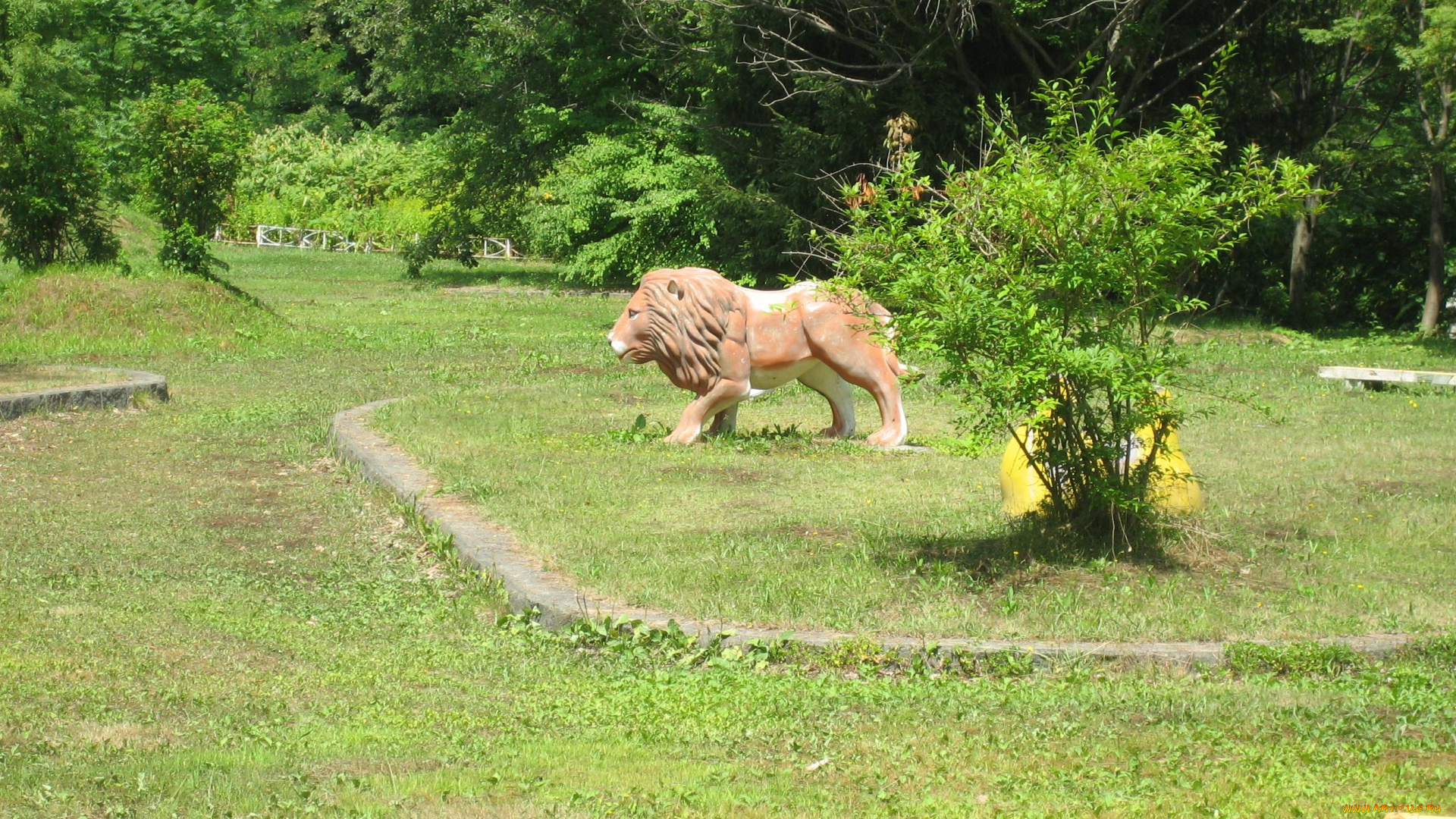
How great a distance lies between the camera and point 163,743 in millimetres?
5402

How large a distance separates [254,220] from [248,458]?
122 ft

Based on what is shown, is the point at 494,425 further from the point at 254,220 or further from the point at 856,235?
the point at 254,220

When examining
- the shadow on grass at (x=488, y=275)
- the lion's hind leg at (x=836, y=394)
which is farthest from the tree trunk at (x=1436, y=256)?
the shadow on grass at (x=488, y=275)

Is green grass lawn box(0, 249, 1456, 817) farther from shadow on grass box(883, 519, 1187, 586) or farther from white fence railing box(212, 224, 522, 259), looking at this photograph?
white fence railing box(212, 224, 522, 259)

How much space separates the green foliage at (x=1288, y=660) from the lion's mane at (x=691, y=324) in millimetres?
6133

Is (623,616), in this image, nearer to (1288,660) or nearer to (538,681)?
(538,681)

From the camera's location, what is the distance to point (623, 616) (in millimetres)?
6953

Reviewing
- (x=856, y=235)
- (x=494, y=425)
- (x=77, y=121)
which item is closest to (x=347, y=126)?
(x=77, y=121)

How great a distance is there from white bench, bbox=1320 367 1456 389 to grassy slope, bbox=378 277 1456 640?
2.63 feet

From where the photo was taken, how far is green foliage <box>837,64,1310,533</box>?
282 inches

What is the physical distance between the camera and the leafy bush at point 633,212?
30.0 meters

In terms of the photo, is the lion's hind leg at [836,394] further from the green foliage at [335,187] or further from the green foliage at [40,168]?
the green foliage at [335,187]

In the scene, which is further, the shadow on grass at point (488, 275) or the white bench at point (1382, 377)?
the shadow on grass at point (488, 275)

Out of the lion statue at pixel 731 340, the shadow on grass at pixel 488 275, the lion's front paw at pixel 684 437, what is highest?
the lion statue at pixel 731 340
